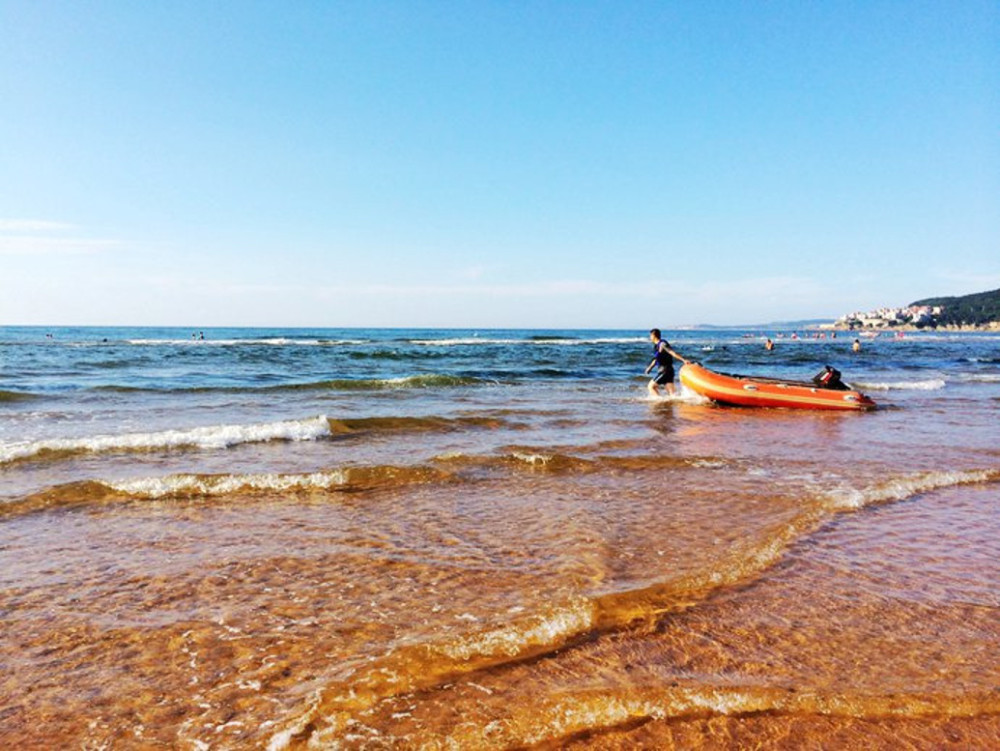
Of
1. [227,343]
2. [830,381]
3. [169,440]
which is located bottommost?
[169,440]

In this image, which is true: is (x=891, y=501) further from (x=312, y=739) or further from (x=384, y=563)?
(x=312, y=739)

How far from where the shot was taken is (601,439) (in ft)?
34.9

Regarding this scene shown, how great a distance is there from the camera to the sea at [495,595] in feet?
8.71

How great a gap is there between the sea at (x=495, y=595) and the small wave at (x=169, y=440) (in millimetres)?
63

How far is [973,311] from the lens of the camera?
519 ft

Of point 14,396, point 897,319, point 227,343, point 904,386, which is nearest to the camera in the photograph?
point 14,396

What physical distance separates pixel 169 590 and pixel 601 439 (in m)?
7.58

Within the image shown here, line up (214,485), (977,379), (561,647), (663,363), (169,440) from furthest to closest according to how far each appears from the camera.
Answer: (977,379), (663,363), (169,440), (214,485), (561,647)

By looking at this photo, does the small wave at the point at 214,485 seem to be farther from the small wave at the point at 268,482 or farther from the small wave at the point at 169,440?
the small wave at the point at 169,440

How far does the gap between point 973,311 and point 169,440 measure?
7603 inches

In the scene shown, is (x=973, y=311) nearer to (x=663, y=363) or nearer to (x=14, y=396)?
(x=663, y=363)

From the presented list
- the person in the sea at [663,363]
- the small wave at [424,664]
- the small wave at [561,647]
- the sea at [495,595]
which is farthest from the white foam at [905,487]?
the person in the sea at [663,363]

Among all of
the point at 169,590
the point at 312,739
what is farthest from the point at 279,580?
the point at 312,739

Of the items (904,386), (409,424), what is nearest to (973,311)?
(904,386)
